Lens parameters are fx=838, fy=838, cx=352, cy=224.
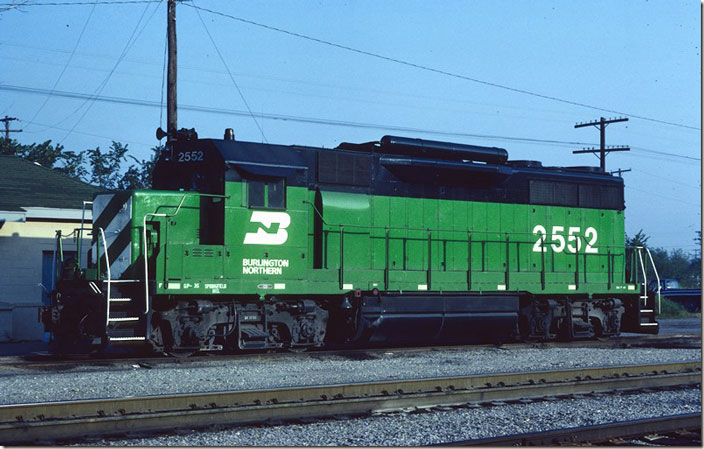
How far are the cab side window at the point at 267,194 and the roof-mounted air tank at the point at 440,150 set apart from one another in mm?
2471

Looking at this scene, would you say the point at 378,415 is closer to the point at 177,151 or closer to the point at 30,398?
the point at 30,398

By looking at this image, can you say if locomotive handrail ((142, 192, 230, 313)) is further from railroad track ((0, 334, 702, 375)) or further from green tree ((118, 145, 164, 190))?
green tree ((118, 145, 164, 190))

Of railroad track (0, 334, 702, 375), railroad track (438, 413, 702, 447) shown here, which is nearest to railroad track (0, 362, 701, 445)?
railroad track (438, 413, 702, 447)

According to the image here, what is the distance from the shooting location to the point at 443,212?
50.5ft

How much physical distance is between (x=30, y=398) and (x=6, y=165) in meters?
15.8

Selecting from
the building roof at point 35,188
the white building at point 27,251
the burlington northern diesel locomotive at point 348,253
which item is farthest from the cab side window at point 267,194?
the building roof at point 35,188

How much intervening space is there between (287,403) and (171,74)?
11779mm

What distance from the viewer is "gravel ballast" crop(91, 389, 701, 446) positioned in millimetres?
6824

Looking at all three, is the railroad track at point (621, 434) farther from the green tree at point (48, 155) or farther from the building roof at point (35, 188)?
the green tree at point (48, 155)

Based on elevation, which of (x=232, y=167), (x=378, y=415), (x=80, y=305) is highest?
(x=232, y=167)

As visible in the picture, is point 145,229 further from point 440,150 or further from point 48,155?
point 48,155

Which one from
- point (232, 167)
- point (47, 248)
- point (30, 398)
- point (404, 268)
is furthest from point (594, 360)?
point (47, 248)

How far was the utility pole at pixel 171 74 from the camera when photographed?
58.1 feet

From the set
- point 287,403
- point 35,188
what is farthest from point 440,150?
point 35,188
